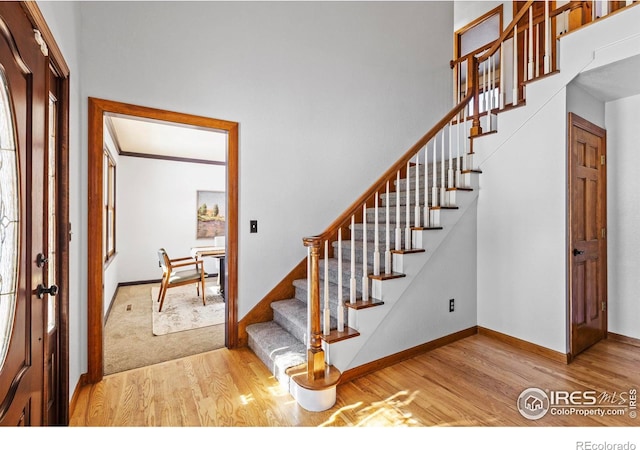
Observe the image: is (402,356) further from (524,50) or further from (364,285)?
(524,50)

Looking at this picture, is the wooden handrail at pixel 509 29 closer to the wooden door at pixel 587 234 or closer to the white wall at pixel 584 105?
the white wall at pixel 584 105

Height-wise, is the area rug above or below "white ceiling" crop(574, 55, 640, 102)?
below

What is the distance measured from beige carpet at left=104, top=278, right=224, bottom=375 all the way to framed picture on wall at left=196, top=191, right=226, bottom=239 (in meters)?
2.72

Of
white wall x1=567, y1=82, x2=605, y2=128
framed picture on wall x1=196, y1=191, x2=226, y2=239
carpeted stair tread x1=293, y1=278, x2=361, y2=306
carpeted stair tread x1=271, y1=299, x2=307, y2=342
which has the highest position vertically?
white wall x1=567, y1=82, x2=605, y2=128

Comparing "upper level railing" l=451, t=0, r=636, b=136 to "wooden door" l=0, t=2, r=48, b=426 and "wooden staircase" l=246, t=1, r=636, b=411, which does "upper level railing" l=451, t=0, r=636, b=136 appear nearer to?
"wooden staircase" l=246, t=1, r=636, b=411

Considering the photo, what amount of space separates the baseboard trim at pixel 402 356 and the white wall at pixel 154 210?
490 cm

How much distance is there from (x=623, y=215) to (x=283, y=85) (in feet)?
11.7

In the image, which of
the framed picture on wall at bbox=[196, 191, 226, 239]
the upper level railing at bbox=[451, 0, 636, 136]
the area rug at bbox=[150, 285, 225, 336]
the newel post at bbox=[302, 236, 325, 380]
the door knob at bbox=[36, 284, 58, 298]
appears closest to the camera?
the door knob at bbox=[36, 284, 58, 298]

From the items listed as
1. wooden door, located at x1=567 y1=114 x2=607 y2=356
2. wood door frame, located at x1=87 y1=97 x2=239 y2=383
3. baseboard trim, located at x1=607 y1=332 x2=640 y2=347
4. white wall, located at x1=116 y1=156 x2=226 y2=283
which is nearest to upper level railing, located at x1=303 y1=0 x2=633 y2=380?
wooden door, located at x1=567 y1=114 x2=607 y2=356

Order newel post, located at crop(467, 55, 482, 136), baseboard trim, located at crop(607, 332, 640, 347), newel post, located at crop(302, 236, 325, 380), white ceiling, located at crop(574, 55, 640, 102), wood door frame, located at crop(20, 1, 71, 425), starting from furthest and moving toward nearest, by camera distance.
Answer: newel post, located at crop(467, 55, 482, 136)
baseboard trim, located at crop(607, 332, 640, 347)
white ceiling, located at crop(574, 55, 640, 102)
newel post, located at crop(302, 236, 325, 380)
wood door frame, located at crop(20, 1, 71, 425)

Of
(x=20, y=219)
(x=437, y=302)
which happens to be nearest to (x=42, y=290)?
(x=20, y=219)

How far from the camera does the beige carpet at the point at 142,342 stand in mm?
2721

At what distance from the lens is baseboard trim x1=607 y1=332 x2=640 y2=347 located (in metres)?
2.98

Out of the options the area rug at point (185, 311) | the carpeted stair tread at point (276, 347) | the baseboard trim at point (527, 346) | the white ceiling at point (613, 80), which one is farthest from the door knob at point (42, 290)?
the white ceiling at point (613, 80)
